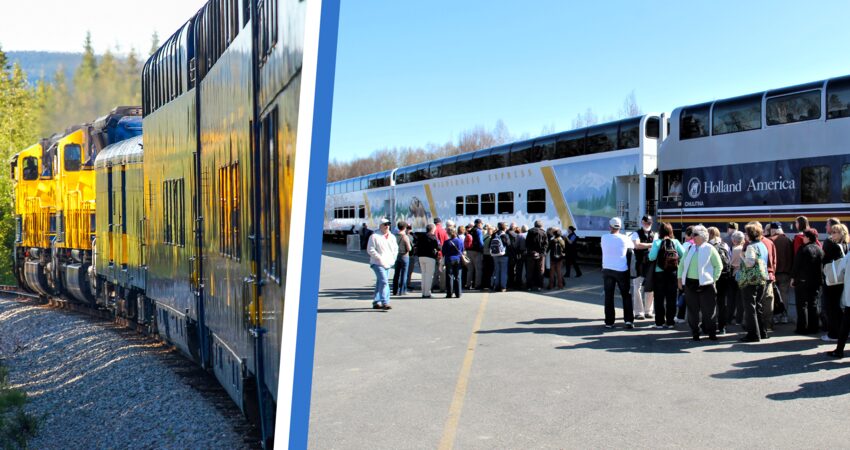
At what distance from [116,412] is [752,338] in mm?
7770

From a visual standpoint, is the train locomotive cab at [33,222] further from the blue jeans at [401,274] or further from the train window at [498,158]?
the train window at [498,158]

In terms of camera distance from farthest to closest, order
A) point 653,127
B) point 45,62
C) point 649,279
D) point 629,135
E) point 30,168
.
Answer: point 629,135, point 653,127, point 649,279, point 30,168, point 45,62

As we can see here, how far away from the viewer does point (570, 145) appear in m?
22.9

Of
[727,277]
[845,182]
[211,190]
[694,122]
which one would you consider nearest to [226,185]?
[211,190]

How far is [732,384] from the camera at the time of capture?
7336 millimetres

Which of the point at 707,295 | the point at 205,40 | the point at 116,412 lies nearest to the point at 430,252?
the point at 707,295

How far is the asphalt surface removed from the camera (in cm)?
578

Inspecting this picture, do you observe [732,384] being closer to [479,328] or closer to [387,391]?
[387,391]

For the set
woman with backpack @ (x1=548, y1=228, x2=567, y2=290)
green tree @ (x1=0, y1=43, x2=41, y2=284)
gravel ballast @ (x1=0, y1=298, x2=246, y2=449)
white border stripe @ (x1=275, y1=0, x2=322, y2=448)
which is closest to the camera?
white border stripe @ (x1=275, y1=0, x2=322, y2=448)

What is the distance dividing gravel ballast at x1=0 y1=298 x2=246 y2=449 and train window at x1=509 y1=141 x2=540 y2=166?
1922 cm

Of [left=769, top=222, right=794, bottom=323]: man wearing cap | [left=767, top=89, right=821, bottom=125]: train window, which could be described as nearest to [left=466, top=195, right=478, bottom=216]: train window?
[left=767, top=89, right=821, bottom=125]: train window

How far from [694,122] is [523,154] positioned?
7.63 m

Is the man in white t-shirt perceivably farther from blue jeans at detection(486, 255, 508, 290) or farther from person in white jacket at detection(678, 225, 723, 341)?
blue jeans at detection(486, 255, 508, 290)

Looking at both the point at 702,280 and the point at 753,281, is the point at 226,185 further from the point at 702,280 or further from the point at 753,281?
the point at 753,281
